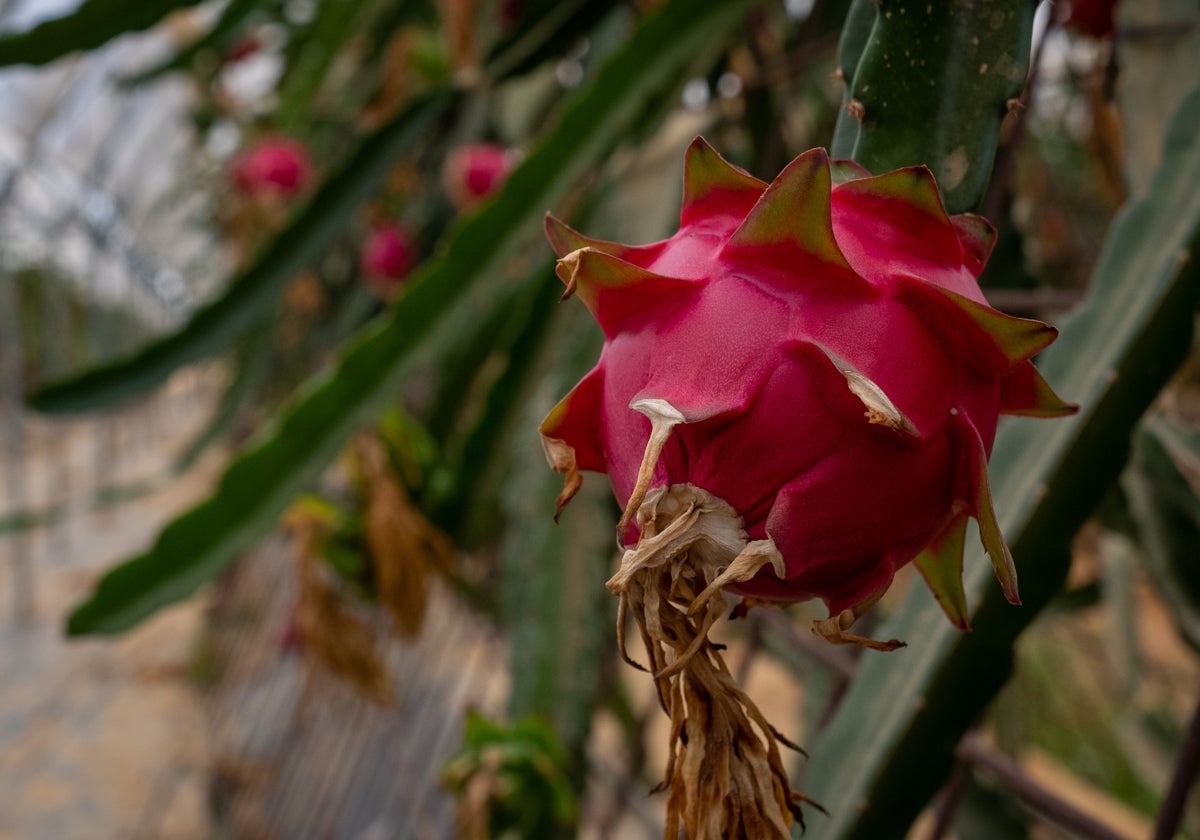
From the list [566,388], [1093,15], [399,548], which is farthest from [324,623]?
[1093,15]

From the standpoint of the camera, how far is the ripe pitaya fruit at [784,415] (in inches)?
8.9

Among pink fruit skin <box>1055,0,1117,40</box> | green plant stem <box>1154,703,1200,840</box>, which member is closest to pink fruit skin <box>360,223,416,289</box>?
pink fruit skin <box>1055,0,1117,40</box>

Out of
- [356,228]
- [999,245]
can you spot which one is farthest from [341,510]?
[356,228]

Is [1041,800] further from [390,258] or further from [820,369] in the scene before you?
[390,258]

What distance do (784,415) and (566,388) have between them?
1.76ft

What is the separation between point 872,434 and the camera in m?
0.23

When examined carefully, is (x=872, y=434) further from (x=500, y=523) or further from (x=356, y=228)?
(x=356, y=228)

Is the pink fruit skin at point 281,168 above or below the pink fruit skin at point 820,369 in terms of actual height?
below

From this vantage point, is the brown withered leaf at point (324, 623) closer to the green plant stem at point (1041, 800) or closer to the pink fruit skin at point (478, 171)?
the pink fruit skin at point (478, 171)

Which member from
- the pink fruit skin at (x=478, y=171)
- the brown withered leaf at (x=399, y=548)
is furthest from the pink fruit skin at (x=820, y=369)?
the pink fruit skin at (x=478, y=171)

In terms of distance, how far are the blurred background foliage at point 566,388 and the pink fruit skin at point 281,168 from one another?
14 millimetres

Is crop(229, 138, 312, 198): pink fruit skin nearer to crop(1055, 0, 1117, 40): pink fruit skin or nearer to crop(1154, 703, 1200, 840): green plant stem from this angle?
crop(1055, 0, 1117, 40): pink fruit skin

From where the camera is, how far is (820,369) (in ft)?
0.74

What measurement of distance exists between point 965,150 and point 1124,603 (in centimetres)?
91
